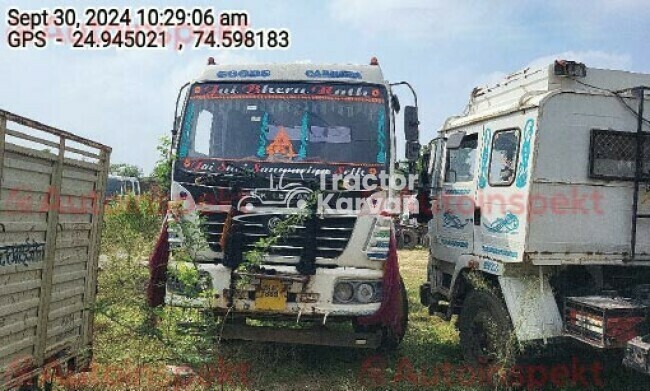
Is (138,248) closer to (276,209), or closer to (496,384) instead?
(276,209)

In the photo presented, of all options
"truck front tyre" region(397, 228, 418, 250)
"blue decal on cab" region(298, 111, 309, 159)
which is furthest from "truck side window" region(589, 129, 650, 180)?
"truck front tyre" region(397, 228, 418, 250)

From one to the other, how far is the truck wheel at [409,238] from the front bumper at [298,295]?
39.1ft

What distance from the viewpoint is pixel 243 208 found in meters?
5.25

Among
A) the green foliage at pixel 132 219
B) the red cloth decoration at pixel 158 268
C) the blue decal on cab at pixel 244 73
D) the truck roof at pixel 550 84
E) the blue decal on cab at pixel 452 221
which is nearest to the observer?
the truck roof at pixel 550 84

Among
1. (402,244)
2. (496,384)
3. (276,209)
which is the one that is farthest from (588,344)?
(402,244)

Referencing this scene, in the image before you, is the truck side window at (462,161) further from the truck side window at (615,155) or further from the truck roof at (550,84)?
the truck side window at (615,155)

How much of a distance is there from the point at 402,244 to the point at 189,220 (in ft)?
43.9

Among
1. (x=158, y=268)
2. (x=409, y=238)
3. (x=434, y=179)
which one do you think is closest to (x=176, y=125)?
(x=158, y=268)

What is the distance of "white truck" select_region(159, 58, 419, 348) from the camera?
203 inches

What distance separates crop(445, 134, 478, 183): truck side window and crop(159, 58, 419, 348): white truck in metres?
1.09

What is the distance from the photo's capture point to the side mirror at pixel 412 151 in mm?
5848

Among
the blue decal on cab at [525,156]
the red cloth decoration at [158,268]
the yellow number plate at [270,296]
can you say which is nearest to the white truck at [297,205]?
the yellow number plate at [270,296]

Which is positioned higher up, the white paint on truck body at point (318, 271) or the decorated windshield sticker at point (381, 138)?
the decorated windshield sticker at point (381, 138)

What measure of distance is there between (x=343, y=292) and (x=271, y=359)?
1.33 metres
